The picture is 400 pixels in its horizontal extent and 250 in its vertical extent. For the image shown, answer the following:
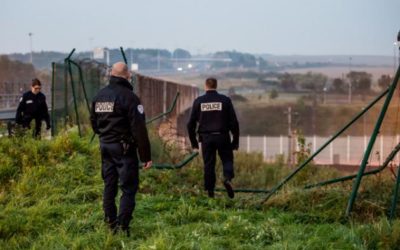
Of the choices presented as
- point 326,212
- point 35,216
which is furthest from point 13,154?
point 326,212

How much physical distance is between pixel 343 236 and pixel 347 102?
284 feet

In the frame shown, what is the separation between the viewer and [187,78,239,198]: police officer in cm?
977

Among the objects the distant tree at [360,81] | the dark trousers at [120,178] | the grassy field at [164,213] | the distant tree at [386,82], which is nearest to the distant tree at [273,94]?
the distant tree at [360,81]

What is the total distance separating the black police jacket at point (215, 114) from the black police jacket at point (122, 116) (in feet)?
8.77

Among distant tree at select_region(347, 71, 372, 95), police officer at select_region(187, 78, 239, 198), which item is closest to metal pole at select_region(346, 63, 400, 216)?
police officer at select_region(187, 78, 239, 198)

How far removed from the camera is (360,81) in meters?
101

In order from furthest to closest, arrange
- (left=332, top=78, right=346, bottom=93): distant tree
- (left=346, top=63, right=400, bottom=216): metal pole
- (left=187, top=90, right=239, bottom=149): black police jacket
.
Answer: (left=332, top=78, right=346, bottom=93): distant tree → (left=187, top=90, right=239, bottom=149): black police jacket → (left=346, top=63, right=400, bottom=216): metal pole

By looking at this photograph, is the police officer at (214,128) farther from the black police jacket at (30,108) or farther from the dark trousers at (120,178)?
the black police jacket at (30,108)

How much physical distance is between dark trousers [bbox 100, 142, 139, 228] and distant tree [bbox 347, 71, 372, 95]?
296 feet

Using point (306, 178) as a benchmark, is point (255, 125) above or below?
below

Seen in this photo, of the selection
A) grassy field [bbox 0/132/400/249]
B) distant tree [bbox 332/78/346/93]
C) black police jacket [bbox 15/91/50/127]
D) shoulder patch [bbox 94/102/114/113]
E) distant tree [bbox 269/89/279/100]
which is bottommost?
distant tree [bbox 269/89/279/100]

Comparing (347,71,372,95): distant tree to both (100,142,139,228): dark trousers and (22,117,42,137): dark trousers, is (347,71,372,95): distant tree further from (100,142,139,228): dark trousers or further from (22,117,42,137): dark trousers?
(100,142,139,228): dark trousers

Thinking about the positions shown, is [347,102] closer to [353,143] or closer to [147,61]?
[353,143]

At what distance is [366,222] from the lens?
7.94m
